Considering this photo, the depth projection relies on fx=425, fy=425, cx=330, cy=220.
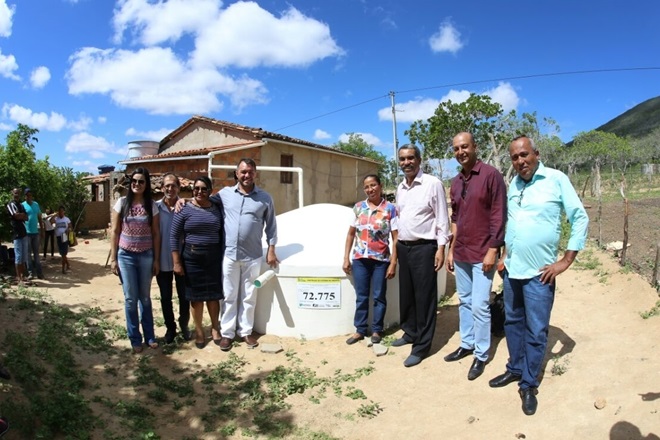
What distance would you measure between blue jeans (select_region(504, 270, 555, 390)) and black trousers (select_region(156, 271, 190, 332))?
3.13 metres

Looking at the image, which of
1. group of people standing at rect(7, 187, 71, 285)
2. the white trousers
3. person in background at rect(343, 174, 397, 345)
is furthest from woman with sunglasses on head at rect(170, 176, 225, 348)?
group of people standing at rect(7, 187, 71, 285)

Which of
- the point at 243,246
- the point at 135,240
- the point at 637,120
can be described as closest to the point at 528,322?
the point at 243,246

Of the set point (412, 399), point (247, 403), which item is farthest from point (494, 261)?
point (247, 403)

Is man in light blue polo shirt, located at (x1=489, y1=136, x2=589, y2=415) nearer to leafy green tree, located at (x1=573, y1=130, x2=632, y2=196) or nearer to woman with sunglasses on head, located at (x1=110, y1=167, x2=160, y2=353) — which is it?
woman with sunglasses on head, located at (x1=110, y1=167, x2=160, y2=353)

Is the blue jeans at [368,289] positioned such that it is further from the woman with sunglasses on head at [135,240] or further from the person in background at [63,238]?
the person in background at [63,238]

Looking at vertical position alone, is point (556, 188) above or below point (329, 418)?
above

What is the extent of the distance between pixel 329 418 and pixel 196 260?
1.98 meters

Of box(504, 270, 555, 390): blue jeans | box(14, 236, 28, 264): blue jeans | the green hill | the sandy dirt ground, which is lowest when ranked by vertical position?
the sandy dirt ground

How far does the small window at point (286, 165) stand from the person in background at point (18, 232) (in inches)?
295

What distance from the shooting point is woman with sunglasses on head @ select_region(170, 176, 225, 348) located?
→ 4172mm

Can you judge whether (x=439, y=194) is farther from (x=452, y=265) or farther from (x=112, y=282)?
(x=112, y=282)

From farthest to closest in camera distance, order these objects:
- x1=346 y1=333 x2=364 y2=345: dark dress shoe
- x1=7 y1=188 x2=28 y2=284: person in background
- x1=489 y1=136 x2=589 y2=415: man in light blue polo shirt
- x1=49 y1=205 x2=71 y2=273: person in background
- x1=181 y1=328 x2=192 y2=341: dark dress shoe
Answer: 1. x1=49 y1=205 x2=71 y2=273: person in background
2. x1=7 y1=188 x2=28 y2=284: person in background
3. x1=181 y1=328 x2=192 y2=341: dark dress shoe
4. x1=346 y1=333 x2=364 y2=345: dark dress shoe
5. x1=489 y1=136 x2=589 y2=415: man in light blue polo shirt

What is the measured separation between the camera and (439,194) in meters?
3.81

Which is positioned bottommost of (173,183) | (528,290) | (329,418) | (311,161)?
(329,418)
